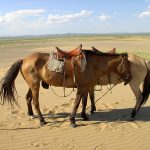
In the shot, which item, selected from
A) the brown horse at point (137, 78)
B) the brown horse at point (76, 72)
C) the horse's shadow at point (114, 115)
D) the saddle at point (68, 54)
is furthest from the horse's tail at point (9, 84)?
the brown horse at point (137, 78)

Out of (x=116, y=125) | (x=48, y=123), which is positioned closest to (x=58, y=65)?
(x=48, y=123)

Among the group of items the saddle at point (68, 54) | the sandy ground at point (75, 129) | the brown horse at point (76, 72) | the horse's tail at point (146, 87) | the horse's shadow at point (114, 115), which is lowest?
the horse's shadow at point (114, 115)

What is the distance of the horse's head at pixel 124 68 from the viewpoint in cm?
727

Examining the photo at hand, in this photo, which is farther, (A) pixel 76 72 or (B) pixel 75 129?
(A) pixel 76 72

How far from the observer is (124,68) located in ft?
23.9

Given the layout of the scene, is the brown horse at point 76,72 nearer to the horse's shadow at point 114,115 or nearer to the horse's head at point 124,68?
the horse's head at point 124,68

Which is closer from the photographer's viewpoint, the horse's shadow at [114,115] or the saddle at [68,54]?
the saddle at [68,54]

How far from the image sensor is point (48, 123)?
23.9 ft

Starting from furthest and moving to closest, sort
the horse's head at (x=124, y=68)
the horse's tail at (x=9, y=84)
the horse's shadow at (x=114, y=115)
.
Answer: the horse's shadow at (x=114, y=115), the horse's tail at (x=9, y=84), the horse's head at (x=124, y=68)

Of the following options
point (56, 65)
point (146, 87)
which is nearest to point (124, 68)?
point (146, 87)

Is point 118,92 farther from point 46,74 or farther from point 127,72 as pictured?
point 46,74

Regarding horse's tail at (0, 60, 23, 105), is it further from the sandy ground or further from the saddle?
the saddle

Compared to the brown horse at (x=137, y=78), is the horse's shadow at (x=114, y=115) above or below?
below

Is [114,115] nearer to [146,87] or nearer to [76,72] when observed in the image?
[146,87]
